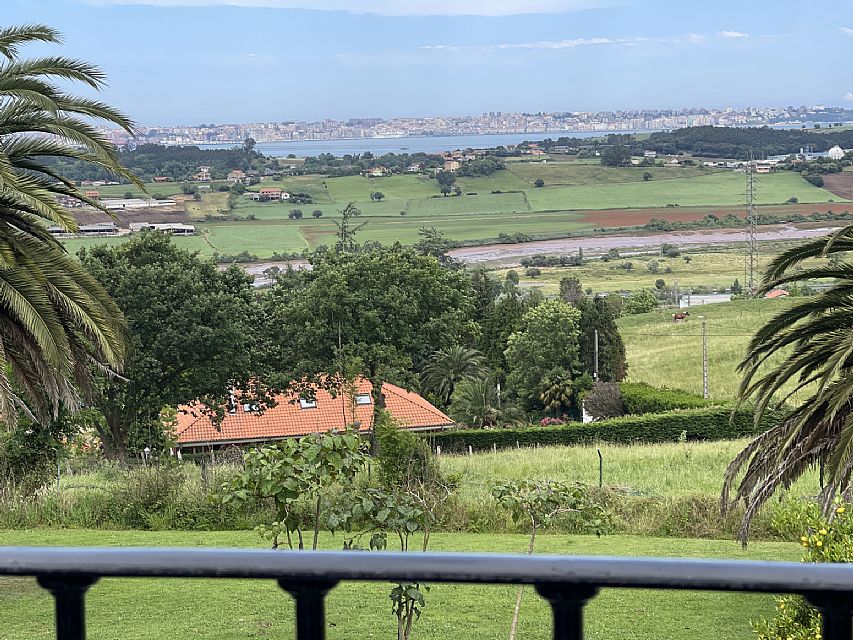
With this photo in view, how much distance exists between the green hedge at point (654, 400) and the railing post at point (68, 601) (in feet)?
113

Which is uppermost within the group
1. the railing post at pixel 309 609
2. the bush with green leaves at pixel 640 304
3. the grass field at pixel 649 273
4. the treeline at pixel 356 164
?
the treeline at pixel 356 164

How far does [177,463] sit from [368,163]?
177125mm

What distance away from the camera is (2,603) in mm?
10570

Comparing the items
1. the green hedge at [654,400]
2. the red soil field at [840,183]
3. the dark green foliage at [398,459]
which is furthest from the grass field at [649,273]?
the dark green foliage at [398,459]

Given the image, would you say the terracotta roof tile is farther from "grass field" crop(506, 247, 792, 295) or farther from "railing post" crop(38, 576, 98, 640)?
"grass field" crop(506, 247, 792, 295)

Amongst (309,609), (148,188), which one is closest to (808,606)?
(309,609)

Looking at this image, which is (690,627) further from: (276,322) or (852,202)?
(852,202)

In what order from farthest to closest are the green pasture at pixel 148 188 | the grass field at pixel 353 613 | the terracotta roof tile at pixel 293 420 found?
the green pasture at pixel 148 188
the terracotta roof tile at pixel 293 420
the grass field at pixel 353 613

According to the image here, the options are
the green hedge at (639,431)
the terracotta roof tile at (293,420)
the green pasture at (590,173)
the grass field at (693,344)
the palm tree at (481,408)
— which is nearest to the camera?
the green hedge at (639,431)

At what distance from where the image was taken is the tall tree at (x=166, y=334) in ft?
98.0

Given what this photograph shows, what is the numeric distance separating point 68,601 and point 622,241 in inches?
5506

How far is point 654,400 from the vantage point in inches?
1458

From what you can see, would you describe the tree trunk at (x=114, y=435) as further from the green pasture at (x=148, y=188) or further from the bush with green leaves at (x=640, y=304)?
the green pasture at (x=148, y=188)

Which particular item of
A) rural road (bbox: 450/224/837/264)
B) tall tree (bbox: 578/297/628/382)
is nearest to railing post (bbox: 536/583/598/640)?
tall tree (bbox: 578/297/628/382)
